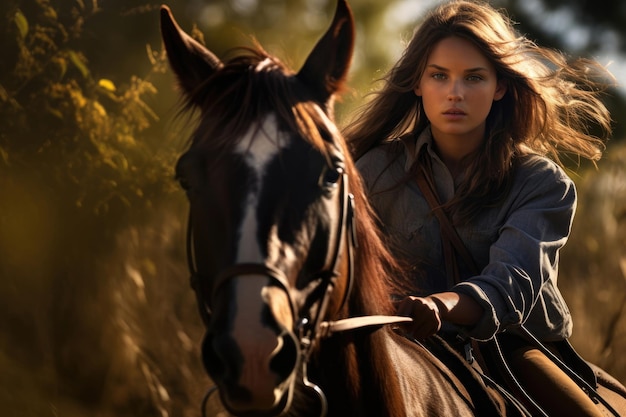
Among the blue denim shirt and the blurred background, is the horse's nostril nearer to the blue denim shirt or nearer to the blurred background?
the blue denim shirt

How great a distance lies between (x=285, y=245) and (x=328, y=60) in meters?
0.66

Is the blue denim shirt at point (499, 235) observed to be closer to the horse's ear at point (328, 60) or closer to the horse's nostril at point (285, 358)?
the horse's ear at point (328, 60)

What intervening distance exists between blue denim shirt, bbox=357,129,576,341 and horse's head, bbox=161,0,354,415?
78 cm

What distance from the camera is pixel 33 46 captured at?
5543mm

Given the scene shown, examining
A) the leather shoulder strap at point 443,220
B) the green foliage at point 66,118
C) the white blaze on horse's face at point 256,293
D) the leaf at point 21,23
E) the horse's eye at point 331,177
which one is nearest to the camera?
the white blaze on horse's face at point 256,293

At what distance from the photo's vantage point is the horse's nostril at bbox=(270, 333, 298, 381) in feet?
8.80

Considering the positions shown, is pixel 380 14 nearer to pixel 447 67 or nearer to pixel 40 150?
pixel 40 150

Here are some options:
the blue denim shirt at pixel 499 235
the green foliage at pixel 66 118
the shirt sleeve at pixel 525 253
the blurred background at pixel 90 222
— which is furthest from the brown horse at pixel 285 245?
the green foliage at pixel 66 118

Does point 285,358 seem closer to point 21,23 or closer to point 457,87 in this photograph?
point 457,87

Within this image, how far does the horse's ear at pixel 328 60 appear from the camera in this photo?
319 cm

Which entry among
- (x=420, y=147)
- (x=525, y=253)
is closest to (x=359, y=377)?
(x=525, y=253)

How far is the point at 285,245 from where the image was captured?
2.80m

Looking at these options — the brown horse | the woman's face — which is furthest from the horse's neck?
the woman's face

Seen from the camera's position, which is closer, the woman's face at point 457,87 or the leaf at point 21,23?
the woman's face at point 457,87
